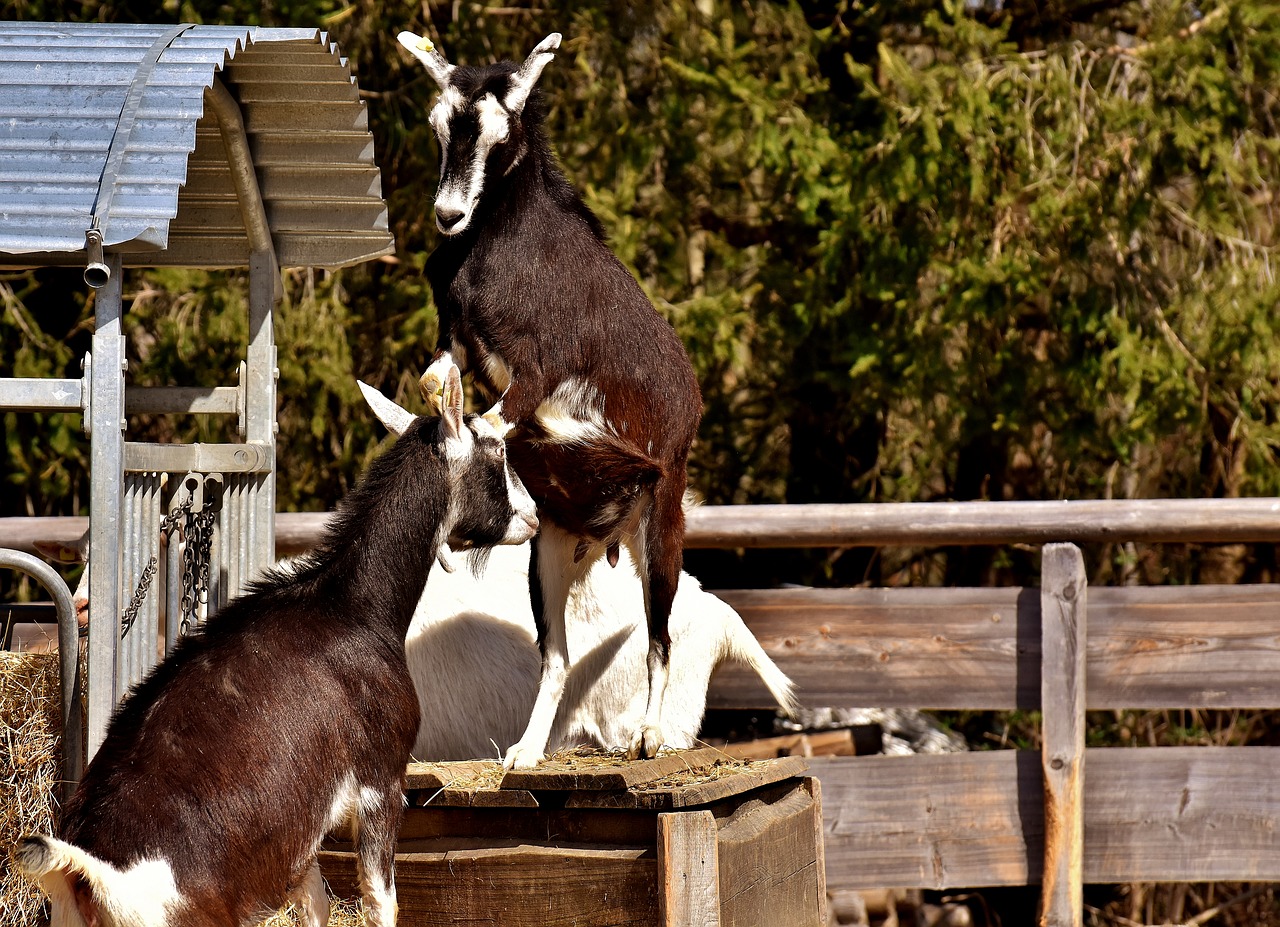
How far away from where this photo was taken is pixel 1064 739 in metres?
5.18

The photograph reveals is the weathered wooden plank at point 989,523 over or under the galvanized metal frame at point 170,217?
under

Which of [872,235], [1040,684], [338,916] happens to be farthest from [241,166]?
[872,235]

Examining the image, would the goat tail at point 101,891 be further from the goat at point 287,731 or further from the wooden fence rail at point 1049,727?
the wooden fence rail at point 1049,727

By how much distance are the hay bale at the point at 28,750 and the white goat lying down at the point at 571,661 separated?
109 cm

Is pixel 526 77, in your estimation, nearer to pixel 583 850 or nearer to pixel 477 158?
pixel 477 158

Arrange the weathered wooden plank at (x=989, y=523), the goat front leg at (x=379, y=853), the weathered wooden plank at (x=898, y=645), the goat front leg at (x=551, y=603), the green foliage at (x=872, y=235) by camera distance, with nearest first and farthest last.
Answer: the goat front leg at (x=379, y=853) → the goat front leg at (x=551, y=603) → the weathered wooden plank at (x=989, y=523) → the weathered wooden plank at (x=898, y=645) → the green foliage at (x=872, y=235)

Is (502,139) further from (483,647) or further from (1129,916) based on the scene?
(1129,916)

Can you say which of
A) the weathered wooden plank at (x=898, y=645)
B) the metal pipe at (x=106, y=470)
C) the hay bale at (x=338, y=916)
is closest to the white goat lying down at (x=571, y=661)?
the hay bale at (x=338, y=916)

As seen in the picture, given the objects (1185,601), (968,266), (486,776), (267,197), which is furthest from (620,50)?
(486,776)

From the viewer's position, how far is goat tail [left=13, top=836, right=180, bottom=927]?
2557mm

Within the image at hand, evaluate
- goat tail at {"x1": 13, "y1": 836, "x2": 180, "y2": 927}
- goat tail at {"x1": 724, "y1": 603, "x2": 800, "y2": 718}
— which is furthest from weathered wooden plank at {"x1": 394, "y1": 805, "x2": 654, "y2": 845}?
goat tail at {"x1": 724, "y1": 603, "x2": 800, "y2": 718}

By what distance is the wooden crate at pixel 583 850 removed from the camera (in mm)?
3428

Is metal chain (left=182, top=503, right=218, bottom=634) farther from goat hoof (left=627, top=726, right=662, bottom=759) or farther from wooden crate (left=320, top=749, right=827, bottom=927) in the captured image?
goat hoof (left=627, top=726, right=662, bottom=759)

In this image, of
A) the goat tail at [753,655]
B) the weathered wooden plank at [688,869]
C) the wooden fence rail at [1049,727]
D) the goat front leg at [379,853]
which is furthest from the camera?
the wooden fence rail at [1049,727]
